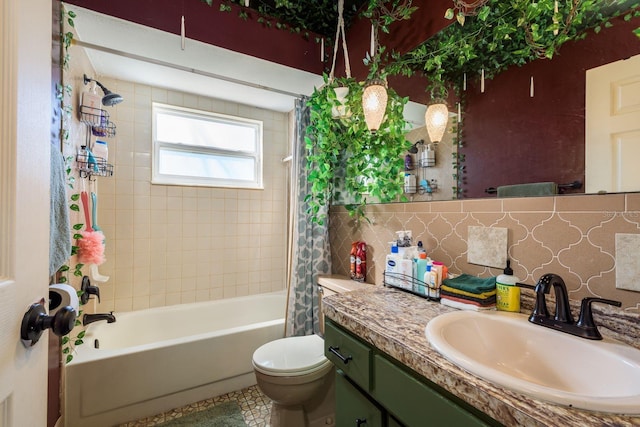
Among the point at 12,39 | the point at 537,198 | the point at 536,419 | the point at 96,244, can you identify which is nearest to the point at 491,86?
the point at 537,198

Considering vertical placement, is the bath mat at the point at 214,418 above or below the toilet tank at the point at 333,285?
below

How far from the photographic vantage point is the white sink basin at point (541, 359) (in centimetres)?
52

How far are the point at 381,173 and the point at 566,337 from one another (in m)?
1.14

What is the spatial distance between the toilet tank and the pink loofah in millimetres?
1315

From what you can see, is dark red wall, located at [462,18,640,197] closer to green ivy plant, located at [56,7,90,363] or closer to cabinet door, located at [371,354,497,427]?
cabinet door, located at [371,354,497,427]

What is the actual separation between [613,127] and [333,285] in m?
1.45

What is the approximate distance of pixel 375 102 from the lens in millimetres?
1435

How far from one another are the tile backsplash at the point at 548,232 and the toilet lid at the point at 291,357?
82 cm

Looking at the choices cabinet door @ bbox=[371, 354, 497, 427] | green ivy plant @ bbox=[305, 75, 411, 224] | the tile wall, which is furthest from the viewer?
the tile wall

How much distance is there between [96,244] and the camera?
1486 mm

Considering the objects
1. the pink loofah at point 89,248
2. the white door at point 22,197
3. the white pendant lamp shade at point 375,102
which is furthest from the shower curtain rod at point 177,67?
the white door at point 22,197

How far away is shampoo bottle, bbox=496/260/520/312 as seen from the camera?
3.18ft

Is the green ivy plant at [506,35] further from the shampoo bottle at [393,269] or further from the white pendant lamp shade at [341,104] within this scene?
the shampoo bottle at [393,269]

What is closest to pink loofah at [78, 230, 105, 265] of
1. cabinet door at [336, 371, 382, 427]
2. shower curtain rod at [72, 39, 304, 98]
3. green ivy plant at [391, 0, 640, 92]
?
shower curtain rod at [72, 39, 304, 98]
